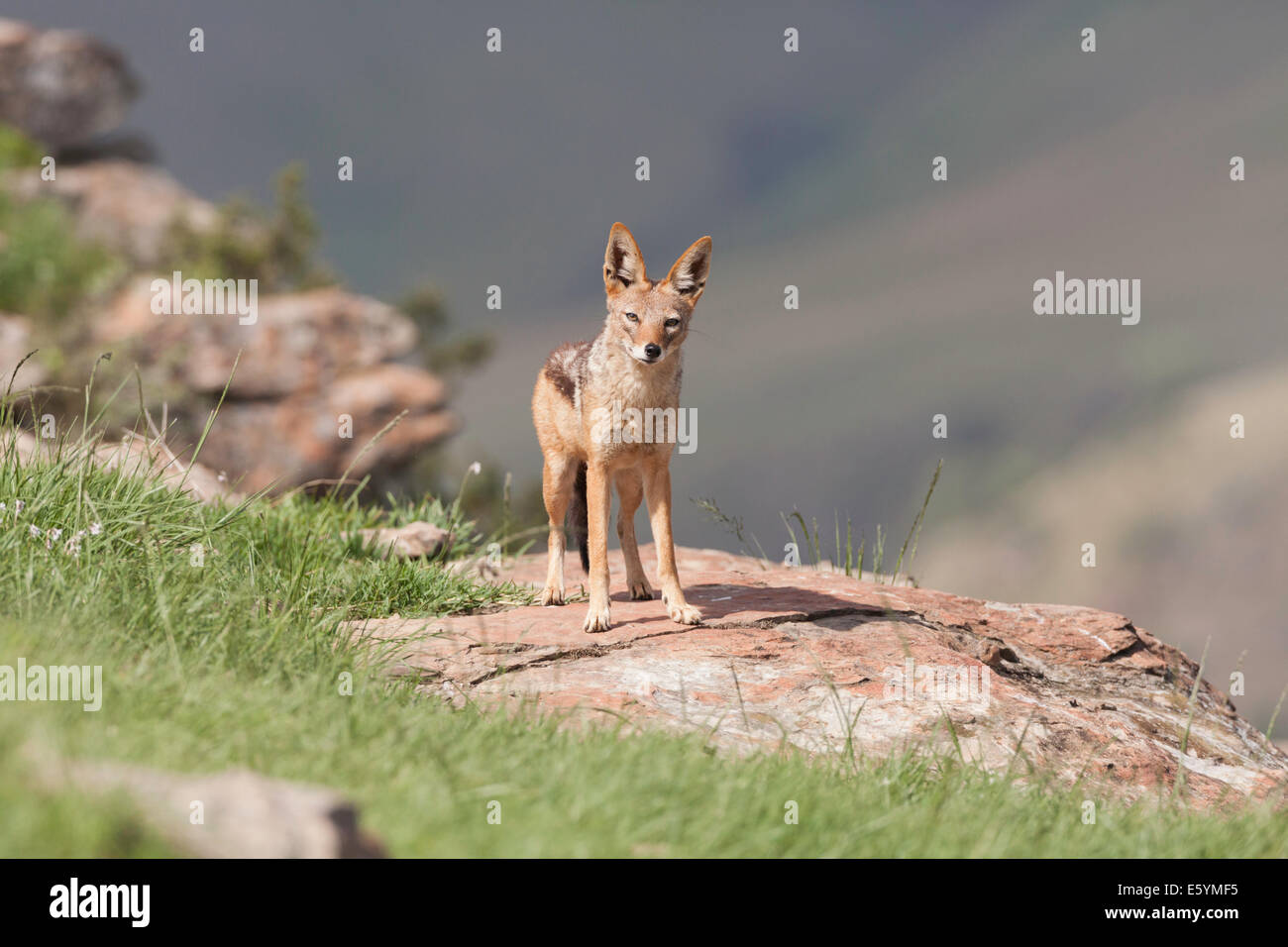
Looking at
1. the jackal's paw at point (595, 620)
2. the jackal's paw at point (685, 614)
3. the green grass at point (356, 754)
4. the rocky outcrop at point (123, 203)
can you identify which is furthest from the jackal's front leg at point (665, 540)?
the rocky outcrop at point (123, 203)

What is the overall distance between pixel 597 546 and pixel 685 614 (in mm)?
688

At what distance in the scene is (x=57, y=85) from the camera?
28.9 metres

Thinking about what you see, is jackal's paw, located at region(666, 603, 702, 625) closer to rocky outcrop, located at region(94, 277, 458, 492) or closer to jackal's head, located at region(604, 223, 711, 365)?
jackal's head, located at region(604, 223, 711, 365)

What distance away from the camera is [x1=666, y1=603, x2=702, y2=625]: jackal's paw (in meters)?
6.17

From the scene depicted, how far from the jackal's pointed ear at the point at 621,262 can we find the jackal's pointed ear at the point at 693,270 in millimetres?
217

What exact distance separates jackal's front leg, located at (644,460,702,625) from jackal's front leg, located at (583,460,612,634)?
29 cm

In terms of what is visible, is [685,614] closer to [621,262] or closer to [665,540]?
[665,540]

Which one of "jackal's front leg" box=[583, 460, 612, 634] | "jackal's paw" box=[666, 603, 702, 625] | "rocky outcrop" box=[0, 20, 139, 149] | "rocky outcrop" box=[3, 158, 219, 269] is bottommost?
"jackal's paw" box=[666, 603, 702, 625]

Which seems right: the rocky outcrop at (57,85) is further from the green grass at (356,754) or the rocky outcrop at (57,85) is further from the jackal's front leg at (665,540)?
the jackal's front leg at (665,540)

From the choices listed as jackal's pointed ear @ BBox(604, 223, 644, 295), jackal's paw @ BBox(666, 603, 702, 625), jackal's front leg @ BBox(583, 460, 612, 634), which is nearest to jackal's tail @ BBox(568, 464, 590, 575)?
jackal's front leg @ BBox(583, 460, 612, 634)

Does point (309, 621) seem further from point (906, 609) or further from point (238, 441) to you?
point (238, 441)

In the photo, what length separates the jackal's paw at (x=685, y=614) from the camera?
617 centimetres
